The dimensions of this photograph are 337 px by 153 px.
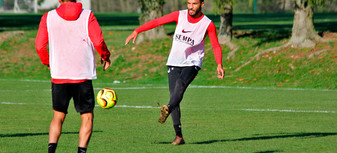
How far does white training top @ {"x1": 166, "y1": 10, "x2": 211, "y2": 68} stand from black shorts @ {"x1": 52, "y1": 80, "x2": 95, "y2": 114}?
2356 mm

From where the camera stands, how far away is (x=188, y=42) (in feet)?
31.0

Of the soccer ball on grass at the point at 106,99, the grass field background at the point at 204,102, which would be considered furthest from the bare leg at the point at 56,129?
the grass field background at the point at 204,102

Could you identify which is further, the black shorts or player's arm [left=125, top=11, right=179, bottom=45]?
player's arm [left=125, top=11, right=179, bottom=45]

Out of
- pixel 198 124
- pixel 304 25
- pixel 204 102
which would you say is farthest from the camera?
pixel 304 25

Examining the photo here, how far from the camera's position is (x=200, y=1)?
362 inches

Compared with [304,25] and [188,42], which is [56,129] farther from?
[304,25]

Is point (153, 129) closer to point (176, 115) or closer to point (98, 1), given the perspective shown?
point (176, 115)

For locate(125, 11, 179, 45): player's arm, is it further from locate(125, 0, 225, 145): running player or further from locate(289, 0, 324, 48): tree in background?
locate(289, 0, 324, 48): tree in background

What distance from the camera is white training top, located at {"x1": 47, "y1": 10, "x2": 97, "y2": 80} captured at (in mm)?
7289

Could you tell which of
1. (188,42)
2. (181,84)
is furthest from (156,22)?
(181,84)

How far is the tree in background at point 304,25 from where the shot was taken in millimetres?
25625

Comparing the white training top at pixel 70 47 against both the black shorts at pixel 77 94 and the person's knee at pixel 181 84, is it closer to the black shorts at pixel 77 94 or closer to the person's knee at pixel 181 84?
the black shorts at pixel 77 94

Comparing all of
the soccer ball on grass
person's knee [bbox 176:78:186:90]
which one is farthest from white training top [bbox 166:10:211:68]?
the soccer ball on grass

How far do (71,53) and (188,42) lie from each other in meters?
2.54
